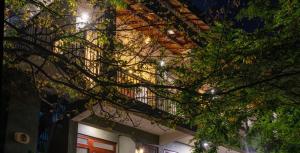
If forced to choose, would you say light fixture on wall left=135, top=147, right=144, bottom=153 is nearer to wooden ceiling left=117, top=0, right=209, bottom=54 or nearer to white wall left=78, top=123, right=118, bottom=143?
white wall left=78, top=123, right=118, bottom=143

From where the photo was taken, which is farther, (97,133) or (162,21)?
(97,133)

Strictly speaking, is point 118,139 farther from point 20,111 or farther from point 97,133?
point 20,111


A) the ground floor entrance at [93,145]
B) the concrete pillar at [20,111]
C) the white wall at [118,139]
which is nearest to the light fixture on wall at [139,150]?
the white wall at [118,139]

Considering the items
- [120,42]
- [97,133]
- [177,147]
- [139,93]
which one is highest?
[139,93]

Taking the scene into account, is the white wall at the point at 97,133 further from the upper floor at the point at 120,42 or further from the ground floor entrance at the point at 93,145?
the upper floor at the point at 120,42

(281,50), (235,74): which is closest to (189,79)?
(235,74)

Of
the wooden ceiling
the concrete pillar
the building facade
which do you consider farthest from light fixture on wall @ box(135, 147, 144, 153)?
the concrete pillar

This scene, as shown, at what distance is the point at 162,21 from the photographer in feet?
59.6

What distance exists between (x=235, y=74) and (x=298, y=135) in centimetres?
584

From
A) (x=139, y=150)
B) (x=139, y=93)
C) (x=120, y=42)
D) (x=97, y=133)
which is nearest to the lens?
(x=120, y=42)

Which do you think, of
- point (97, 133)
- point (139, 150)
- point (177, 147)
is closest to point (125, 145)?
point (139, 150)

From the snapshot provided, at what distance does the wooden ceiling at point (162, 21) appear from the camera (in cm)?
1792

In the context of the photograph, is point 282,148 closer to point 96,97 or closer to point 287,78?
point 287,78

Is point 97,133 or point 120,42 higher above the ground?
point 120,42
